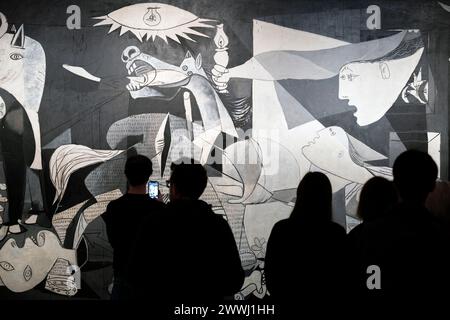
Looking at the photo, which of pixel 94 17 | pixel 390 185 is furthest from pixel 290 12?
pixel 390 185

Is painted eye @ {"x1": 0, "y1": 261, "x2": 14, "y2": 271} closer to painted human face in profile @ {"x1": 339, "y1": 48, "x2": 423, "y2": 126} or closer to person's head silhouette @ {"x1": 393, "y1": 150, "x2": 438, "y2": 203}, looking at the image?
painted human face in profile @ {"x1": 339, "y1": 48, "x2": 423, "y2": 126}

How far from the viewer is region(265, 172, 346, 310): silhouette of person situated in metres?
2.86

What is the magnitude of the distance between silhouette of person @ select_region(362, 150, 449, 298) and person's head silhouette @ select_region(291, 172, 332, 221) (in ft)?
1.26

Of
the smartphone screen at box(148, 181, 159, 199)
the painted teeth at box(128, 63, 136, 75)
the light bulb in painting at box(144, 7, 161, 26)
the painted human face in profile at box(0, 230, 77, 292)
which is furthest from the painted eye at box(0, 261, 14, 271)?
the light bulb in painting at box(144, 7, 161, 26)

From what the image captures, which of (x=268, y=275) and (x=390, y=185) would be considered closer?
(x=268, y=275)

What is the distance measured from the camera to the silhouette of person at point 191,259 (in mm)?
2953

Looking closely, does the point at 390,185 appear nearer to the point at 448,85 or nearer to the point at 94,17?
the point at 448,85

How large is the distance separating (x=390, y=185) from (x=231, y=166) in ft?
7.03

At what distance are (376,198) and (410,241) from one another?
0.99 metres

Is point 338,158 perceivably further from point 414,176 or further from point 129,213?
point 414,176

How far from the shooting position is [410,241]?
8.18 feet

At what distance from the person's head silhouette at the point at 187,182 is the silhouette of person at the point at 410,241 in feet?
2.94

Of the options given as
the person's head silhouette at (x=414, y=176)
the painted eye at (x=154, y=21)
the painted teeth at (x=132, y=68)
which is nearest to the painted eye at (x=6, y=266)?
the painted teeth at (x=132, y=68)
